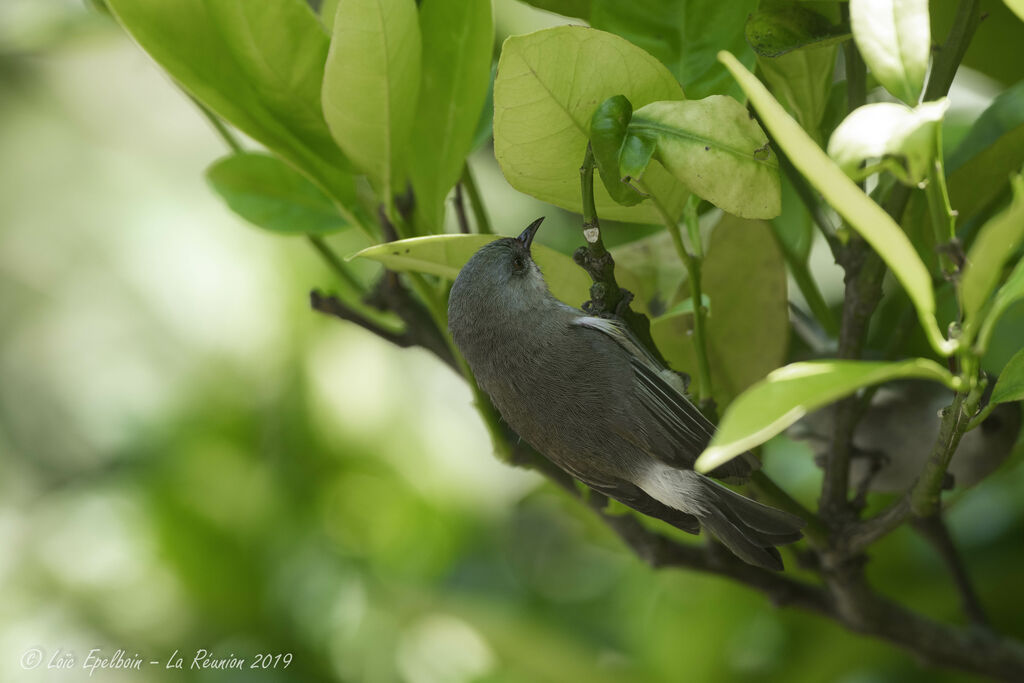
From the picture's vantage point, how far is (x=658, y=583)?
1.18m

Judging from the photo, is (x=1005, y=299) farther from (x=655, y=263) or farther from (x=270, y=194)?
(x=270, y=194)

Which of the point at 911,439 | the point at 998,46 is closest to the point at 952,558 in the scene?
the point at 911,439

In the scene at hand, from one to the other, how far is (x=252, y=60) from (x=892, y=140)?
16.2 inches

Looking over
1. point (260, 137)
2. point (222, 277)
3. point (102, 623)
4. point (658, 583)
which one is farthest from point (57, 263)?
point (260, 137)

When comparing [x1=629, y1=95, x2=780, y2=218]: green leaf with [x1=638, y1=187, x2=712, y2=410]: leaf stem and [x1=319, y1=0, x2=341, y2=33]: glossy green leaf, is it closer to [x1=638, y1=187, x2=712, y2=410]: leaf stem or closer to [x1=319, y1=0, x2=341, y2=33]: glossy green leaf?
[x1=638, y1=187, x2=712, y2=410]: leaf stem

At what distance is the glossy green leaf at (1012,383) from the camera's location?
0.41 m

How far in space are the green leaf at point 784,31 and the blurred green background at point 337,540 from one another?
2.06ft

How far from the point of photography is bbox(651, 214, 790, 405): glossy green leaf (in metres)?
0.64

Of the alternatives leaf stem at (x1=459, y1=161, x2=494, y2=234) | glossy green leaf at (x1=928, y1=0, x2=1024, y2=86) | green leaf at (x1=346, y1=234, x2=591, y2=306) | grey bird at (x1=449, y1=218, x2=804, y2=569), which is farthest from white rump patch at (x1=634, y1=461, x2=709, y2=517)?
glossy green leaf at (x1=928, y1=0, x2=1024, y2=86)

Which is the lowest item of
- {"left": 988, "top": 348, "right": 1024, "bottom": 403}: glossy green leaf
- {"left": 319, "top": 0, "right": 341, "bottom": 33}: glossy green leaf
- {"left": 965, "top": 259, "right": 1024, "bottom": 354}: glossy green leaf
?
{"left": 988, "top": 348, "right": 1024, "bottom": 403}: glossy green leaf

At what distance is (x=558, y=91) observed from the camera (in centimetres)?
45

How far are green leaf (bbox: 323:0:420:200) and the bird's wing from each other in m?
0.17

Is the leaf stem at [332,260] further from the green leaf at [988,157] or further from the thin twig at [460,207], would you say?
the green leaf at [988,157]

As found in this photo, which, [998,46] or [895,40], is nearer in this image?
[895,40]
